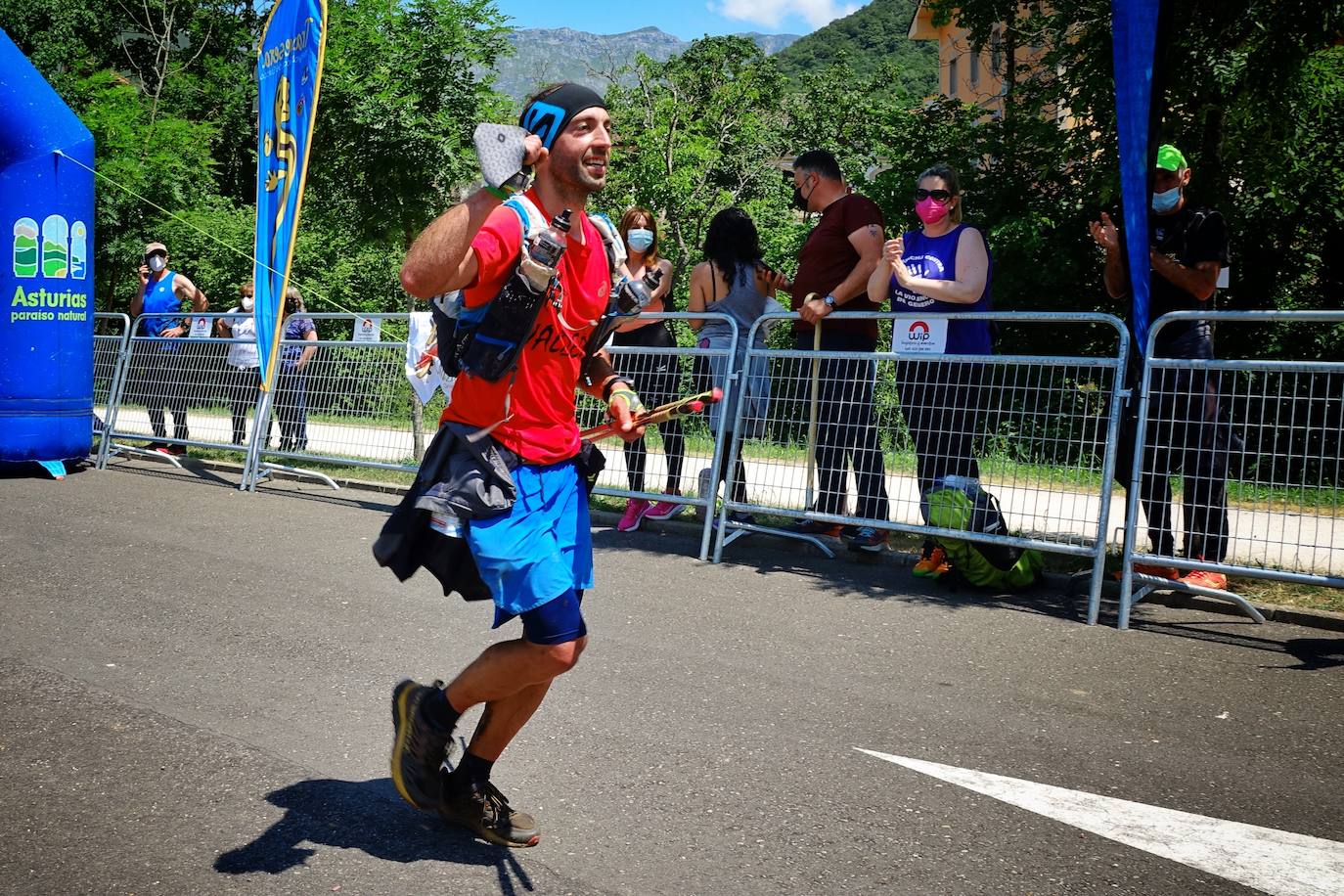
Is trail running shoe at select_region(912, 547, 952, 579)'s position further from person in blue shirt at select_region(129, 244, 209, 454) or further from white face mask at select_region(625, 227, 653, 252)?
person in blue shirt at select_region(129, 244, 209, 454)

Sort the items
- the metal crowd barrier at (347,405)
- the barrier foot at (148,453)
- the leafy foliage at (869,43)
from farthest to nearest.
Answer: the leafy foliage at (869,43)
the barrier foot at (148,453)
the metal crowd barrier at (347,405)

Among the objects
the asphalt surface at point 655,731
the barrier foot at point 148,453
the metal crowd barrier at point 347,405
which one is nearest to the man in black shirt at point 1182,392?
the asphalt surface at point 655,731

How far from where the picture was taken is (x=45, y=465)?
11.2 m

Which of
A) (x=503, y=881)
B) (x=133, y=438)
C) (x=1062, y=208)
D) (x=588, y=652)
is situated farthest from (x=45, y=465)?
(x=1062, y=208)

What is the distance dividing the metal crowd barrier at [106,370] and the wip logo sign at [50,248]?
1292 millimetres

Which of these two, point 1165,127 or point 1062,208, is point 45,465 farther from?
point 1062,208

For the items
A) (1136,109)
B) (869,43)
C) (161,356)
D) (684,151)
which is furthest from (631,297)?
(869,43)

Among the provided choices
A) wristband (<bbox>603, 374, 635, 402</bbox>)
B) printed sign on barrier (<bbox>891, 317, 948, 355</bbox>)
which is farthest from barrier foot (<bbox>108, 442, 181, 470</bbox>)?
wristband (<bbox>603, 374, 635, 402</bbox>)

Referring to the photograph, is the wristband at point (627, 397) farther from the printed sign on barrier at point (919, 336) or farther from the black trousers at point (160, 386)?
the black trousers at point (160, 386)

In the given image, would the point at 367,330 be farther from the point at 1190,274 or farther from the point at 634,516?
the point at 1190,274

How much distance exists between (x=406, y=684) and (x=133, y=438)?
1003cm

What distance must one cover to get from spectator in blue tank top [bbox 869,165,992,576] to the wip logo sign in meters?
7.83

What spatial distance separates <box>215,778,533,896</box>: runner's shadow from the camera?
11.4 feet

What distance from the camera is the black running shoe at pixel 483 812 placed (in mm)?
3582
